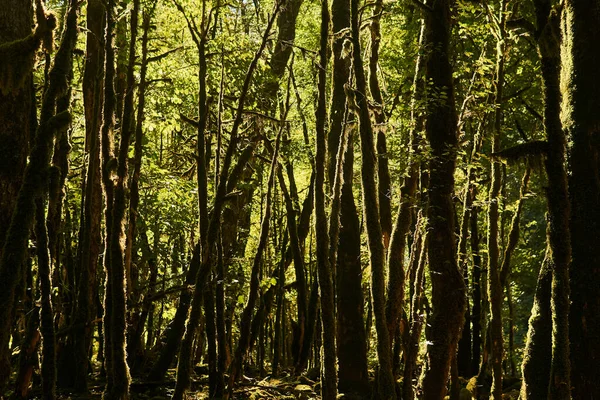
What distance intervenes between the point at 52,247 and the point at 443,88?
22.5 feet

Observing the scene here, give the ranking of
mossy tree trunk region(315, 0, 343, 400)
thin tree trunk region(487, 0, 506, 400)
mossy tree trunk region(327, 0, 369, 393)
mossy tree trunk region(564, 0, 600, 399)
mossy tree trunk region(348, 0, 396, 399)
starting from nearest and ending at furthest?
mossy tree trunk region(564, 0, 600, 399)
mossy tree trunk region(348, 0, 396, 399)
mossy tree trunk region(315, 0, 343, 400)
mossy tree trunk region(327, 0, 369, 393)
thin tree trunk region(487, 0, 506, 400)

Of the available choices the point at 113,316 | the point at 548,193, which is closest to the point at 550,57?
the point at 548,193

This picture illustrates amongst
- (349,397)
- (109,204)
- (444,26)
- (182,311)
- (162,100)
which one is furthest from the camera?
(162,100)

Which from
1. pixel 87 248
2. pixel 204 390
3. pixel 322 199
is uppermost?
pixel 322 199

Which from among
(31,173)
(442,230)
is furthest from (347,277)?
(31,173)

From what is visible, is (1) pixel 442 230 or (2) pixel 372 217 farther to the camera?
(2) pixel 372 217

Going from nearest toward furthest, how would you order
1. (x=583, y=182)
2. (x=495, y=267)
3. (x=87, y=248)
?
1. (x=583, y=182)
2. (x=87, y=248)
3. (x=495, y=267)

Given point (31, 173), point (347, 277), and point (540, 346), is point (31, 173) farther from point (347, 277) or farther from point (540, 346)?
point (347, 277)

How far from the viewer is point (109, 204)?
9305 millimetres

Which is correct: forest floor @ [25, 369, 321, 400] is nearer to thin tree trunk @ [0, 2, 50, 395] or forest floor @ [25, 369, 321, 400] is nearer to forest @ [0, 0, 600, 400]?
forest @ [0, 0, 600, 400]

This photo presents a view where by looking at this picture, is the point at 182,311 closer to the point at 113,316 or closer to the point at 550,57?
the point at 113,316

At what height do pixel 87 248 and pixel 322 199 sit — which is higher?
pixel 322 199

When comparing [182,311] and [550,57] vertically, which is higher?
[550,57]

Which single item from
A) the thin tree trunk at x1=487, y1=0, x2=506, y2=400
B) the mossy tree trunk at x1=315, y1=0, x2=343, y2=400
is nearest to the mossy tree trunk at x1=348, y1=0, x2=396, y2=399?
the mossy tree trunk at x1=315, y1=0, x2=343, y2=400
